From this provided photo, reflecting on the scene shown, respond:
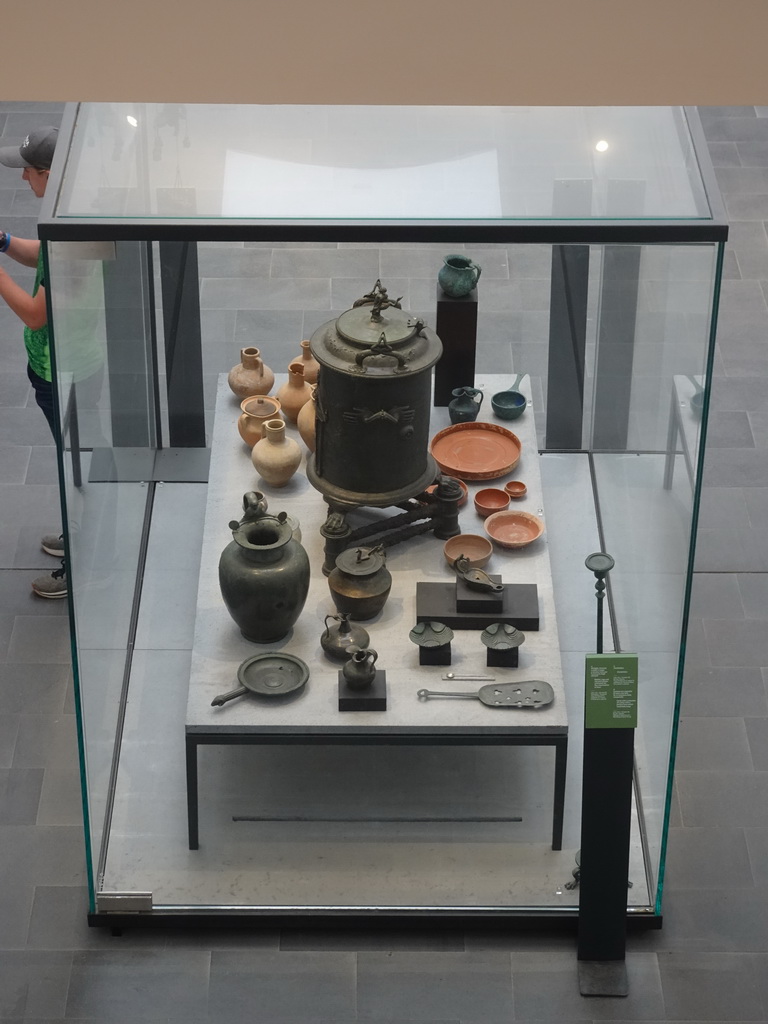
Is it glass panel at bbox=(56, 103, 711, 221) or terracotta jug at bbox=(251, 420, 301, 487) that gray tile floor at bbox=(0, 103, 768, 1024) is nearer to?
terracotta jug at bbox=(251, 420, 301, 487)

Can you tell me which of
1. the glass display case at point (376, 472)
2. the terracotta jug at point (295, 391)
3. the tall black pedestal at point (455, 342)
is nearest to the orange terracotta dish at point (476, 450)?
the glass display case at point (376, 472)

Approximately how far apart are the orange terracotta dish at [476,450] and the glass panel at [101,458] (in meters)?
1.28

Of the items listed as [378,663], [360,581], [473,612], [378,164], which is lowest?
[378,663]

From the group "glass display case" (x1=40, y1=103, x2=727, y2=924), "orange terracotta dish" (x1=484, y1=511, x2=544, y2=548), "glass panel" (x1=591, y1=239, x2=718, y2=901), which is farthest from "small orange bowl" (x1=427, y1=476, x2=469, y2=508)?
"glass panel" (x1=591, y1=239, x2=718, y2=901)

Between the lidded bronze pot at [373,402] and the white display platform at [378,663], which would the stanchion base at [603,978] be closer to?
the white display platform at [378,663]

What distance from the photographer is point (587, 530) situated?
18.9 ft

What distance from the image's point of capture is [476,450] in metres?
5.63

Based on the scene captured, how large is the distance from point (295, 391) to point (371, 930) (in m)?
2.23

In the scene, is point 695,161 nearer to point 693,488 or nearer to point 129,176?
point 693,488

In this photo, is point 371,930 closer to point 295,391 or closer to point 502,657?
point 502,657

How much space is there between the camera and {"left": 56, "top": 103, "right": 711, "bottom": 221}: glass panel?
11.1 feet

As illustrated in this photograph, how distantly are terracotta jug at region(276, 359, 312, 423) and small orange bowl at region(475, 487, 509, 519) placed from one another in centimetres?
84

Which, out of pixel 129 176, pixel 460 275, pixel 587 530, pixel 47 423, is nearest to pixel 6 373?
pixel 47 423

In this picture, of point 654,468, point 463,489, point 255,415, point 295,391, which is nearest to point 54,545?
point 255,415
